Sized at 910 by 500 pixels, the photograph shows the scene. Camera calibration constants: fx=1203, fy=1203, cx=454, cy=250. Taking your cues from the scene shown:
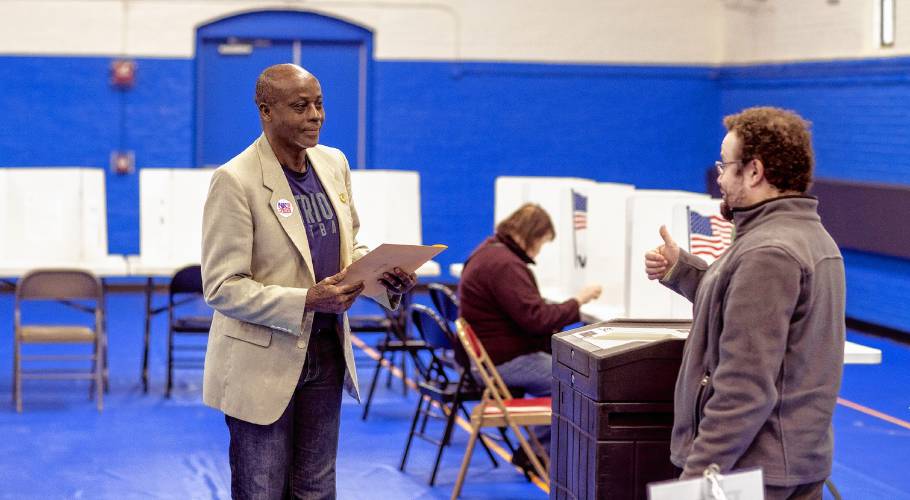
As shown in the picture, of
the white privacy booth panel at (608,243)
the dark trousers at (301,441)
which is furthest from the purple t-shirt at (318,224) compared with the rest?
the white privacy booth panel at (608,243)

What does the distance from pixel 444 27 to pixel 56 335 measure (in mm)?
6492

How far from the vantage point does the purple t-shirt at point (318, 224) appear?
9.87 feet

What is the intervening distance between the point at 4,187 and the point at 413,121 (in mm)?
5175

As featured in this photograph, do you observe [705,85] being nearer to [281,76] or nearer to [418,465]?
[418,465]

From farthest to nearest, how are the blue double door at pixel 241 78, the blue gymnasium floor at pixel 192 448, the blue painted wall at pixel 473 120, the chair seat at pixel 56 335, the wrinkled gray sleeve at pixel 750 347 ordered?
the blue double door at pixel 241 78 → the blue painted wall at pixel 473 120 → the chair seat at pixel 56 335 → the blue gymnasium floor at pixel 192 448 → the wrinkled gray sleeve at pixel 750 347

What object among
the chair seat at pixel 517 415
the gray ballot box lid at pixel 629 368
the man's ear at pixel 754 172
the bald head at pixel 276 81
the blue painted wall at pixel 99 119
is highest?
the blue painted wall at pixel 99 119

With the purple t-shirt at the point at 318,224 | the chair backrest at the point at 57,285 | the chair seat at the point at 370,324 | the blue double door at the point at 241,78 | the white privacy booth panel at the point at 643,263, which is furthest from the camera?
the blue double door at the point at 241,78

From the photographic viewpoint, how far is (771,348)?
2.40m

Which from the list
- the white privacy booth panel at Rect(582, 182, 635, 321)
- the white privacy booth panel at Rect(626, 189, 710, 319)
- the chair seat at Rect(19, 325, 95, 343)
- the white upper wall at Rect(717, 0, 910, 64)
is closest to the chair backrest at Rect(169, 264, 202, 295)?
the chair seat at Rect(19, 325, 95, 343)

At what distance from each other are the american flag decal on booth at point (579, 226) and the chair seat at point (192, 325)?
2220mm

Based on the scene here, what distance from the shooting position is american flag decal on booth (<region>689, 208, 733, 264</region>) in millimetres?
5387

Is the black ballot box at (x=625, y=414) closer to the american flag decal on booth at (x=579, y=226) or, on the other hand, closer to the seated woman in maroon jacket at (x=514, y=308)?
the seated woman in maroon jacket at (x=514, y=308)

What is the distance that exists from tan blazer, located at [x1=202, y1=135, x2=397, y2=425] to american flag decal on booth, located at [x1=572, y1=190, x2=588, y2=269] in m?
3.90

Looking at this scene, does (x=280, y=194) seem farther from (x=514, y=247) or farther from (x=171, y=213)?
(x=171, y=213)
